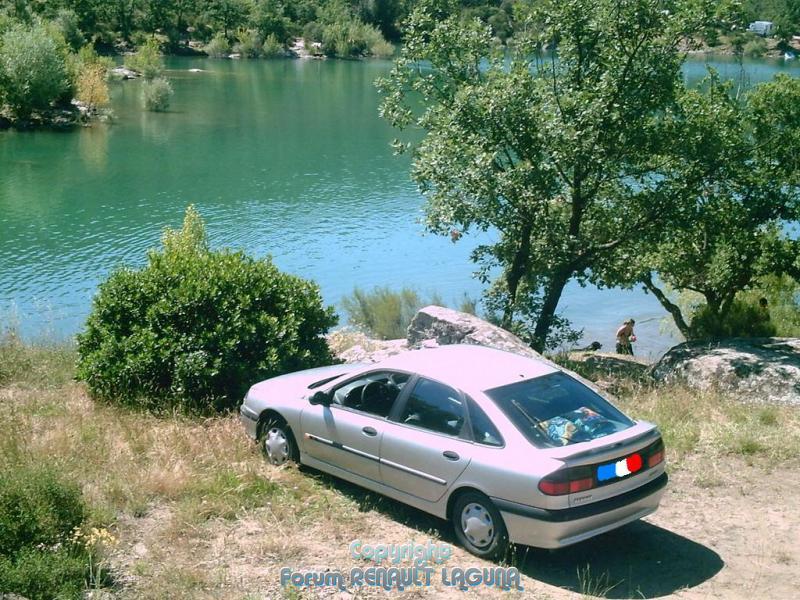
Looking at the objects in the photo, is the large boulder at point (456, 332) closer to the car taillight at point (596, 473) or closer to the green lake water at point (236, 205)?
the car taillight at point (596, 473)

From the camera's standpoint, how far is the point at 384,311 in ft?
77.9

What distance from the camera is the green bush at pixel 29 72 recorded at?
181ft

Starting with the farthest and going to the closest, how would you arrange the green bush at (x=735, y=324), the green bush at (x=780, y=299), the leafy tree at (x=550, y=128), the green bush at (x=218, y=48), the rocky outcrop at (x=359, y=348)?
1. the green bush at (x=218, y=48)
2. the green bush at (x=780, y=299)
3. the green bush at (x=735, y=324)
4. the leafy tree at (x=550, y=128)
5. the rocky outcrop at (x=359, y=348)

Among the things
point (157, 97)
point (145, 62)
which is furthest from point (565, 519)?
point (145, 62)

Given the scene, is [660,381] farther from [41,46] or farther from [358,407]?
[41,46]

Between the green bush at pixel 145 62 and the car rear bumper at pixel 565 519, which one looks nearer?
the car rear bumper at pixel 565 519

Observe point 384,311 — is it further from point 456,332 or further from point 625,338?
point 456,332

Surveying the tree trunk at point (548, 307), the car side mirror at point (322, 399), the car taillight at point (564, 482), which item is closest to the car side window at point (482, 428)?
the car taillight at point (564, 482)

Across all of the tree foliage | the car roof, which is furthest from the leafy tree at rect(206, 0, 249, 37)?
the car roof

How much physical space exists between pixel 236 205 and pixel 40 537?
32.4 m

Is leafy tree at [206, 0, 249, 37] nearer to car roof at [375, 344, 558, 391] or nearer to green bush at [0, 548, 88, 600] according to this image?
car roof at [375, 344, 558, 391]

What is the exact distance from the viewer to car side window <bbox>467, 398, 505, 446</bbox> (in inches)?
272

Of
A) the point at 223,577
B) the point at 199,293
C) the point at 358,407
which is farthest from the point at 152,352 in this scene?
the point at 223,577

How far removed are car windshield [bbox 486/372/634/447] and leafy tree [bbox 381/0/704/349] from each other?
8.48 metres
